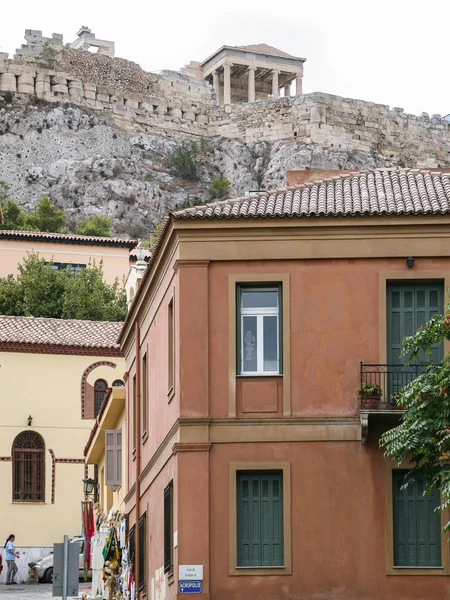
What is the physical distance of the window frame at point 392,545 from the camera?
27172 mm

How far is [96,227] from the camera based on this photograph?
100 m

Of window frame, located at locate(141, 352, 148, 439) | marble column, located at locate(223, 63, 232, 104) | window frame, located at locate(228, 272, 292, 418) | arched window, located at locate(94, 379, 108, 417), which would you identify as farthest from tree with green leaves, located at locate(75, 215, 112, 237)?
window frame, located at locate(228, 272, 292, 418)

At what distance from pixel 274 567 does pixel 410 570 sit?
2.26 metres

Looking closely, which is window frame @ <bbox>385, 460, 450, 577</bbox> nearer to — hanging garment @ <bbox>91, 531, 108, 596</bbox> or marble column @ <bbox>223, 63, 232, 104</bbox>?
hanging garment @ <bbox>91, 531, 108, 596</bbox>

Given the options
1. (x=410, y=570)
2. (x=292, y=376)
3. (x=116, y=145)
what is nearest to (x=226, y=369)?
(x=292, y=376)

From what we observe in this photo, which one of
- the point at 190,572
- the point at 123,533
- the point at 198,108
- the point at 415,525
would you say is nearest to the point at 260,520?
the point at 190,572

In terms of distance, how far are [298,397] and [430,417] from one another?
4340 mm

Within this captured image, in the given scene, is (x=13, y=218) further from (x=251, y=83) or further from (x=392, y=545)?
(x=392, y=545)

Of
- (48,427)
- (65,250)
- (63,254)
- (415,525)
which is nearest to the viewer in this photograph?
(415,525)

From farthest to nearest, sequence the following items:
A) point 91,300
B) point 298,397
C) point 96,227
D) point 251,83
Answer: point 251,83 → point 96,227 → point 91,300 → point 298,397

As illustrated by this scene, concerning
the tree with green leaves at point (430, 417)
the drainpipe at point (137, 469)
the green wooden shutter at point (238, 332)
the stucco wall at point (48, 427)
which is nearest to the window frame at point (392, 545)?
the tree with green leaves at point (430, 417)

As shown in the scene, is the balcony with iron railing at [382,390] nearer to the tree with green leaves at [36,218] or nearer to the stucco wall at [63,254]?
the stucco wall at [63,254]

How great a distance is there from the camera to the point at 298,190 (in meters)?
30.9

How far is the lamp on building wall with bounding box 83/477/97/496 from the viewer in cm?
5303
